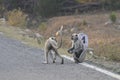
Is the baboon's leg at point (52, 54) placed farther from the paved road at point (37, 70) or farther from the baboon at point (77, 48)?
the baboon at point (77, 48)

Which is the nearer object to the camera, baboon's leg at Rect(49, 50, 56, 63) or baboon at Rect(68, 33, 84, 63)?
baboon at Rect(68, 33, 84, 63)

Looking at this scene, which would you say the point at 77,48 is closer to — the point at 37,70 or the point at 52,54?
the point at 52,54

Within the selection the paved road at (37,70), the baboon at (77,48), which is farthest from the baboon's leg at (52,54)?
the baboon at (77,48)

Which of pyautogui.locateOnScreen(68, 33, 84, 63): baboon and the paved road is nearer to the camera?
the paved road

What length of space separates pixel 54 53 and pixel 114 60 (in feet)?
6.00

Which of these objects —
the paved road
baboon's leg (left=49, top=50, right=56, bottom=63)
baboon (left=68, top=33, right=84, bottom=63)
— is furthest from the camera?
baboon's leg (left=49, top=50, right=56, bottom=63)

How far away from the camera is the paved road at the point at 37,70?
11.2 metres

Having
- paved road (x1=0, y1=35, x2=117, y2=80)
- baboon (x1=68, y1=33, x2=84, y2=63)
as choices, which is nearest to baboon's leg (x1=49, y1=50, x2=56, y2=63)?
paved road (x1=0, y1=35, x2=117, y2=80)

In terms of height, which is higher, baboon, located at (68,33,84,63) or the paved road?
baboon, located at (68,33,84,63)

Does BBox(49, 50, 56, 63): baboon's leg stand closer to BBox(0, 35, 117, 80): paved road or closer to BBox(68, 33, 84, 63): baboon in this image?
BBox(0, 35, 117, 80): paved road

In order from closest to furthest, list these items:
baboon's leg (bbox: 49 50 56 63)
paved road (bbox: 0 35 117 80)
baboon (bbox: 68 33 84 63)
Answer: paved road (bbox: 0 35 117 80) → baboon (bbox: 68 33 84 63) → baboon's leg (bbox: 49 50 56 63)

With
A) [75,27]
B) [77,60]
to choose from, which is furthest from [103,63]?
[75,27]

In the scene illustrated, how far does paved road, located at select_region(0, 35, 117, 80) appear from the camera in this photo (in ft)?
36.7

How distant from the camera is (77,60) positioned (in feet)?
46.9
